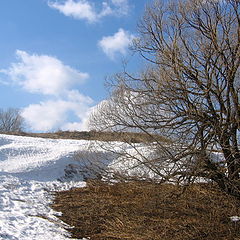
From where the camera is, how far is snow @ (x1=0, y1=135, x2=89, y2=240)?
5933mm

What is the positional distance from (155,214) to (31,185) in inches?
210

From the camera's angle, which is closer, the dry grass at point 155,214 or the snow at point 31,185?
the snow at point 31,185

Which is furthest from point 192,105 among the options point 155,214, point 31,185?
point 31,185

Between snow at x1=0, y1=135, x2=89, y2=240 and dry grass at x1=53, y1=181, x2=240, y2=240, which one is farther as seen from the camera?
dry grass at x1=53, y1=181, x2=240, y2=240

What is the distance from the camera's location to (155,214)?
7332 mm

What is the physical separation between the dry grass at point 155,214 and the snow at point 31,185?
0.57 metres

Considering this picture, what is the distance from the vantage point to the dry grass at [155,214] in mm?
6075

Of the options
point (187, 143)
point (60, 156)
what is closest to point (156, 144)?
point (187, 143)

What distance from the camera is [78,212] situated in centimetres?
784

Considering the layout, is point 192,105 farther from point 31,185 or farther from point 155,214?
point 31,185

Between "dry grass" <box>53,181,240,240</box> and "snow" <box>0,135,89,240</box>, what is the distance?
57 cm

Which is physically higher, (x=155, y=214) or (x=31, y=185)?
(x=31, y=185)

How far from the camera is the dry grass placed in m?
6.07

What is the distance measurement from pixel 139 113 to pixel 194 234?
9.67ft
